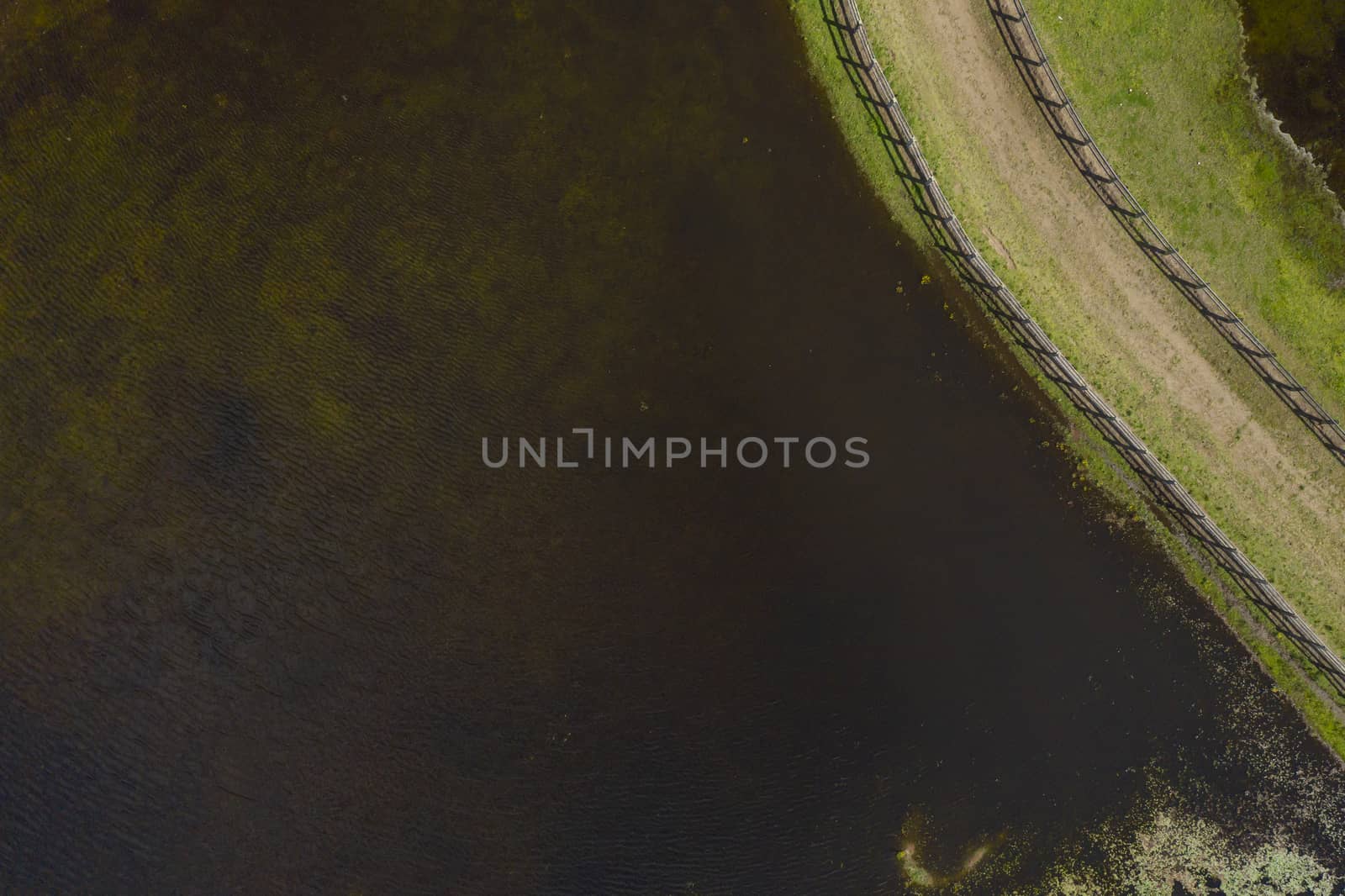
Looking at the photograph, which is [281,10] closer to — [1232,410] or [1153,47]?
[1153,47]

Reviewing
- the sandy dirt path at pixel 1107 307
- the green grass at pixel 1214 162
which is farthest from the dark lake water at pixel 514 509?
the green grass at pixel 1214 162

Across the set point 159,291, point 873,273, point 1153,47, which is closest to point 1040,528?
point 873,273

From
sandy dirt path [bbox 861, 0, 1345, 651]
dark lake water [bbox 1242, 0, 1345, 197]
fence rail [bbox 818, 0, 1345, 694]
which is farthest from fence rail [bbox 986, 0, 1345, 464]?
dark lake water [bbox 1242, 0, 1345, 197]

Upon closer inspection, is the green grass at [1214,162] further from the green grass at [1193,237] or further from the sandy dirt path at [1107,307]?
the sandy dirt path at [1107,307]

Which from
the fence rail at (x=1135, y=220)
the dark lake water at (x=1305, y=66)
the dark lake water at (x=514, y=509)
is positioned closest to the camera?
the dark lake water at (x=514, y=509)

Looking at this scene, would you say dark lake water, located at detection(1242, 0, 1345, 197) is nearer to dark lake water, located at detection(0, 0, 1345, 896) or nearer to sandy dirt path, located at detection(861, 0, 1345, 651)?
sandy dirt path, located at detection(861, 0, 1345, 651)
